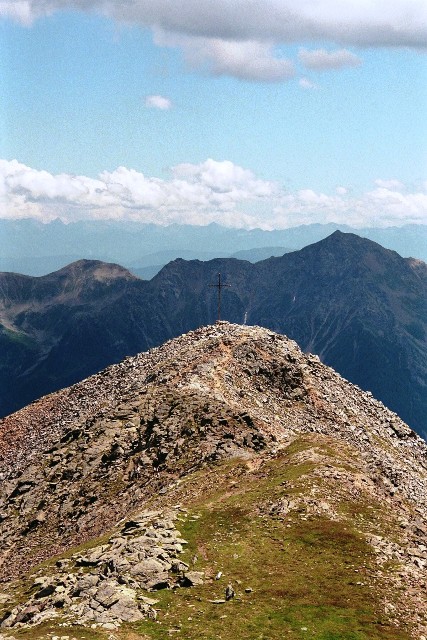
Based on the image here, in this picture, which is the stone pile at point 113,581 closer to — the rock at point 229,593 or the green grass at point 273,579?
the green grass at point 273,579

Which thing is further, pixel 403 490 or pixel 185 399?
pixel 185 399

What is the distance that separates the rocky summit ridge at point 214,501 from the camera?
37125 mm

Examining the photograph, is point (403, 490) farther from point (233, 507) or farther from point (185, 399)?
point (185, 399)

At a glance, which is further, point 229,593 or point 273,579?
point 273,579

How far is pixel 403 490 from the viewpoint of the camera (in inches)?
2537

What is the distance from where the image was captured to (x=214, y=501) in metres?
54.8

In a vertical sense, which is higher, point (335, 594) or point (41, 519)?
point (335, 594)

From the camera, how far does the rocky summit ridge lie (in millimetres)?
37125

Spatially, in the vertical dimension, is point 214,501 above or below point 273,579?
below

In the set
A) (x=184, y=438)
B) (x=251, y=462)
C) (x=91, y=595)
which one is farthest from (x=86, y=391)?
(x=91, y=595)

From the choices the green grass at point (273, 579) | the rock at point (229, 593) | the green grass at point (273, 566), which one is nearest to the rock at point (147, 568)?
the green grass at point (273, 566)

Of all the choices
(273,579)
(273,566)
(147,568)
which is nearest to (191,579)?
(147,568)

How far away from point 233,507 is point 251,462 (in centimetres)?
1140

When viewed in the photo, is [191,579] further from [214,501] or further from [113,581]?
[214,501]
